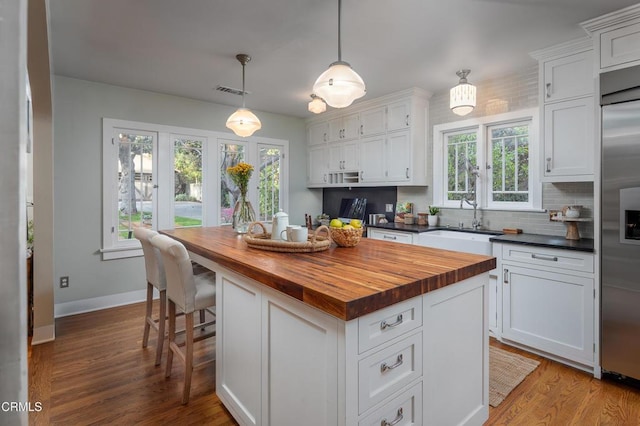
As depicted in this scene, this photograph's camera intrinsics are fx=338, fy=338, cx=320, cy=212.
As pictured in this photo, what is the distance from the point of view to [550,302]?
2.63m

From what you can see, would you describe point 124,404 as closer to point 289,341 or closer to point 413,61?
point 289,341

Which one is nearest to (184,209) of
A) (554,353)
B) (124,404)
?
(124,404)

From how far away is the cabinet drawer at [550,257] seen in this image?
2459 mm

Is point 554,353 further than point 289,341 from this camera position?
Yes

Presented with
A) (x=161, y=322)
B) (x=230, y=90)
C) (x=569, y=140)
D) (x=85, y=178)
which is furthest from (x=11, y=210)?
(x=85, y=178)

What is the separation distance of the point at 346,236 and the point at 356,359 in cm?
97

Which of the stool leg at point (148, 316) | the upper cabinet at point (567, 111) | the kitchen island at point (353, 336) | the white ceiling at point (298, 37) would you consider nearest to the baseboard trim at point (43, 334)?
the stool leg at point (148, 316)

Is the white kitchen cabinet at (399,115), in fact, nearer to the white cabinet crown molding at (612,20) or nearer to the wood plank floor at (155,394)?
the white cabinet crown molding at (612,20)

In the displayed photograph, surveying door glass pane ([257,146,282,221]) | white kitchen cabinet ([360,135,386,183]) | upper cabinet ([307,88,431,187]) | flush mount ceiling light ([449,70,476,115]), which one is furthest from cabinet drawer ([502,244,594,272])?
door glass pane ([257,146,282,221])

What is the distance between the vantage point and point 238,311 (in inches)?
68.8

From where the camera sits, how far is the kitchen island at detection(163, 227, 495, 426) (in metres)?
1.16

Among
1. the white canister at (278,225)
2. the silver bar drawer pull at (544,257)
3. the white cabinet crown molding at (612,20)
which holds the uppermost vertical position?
the white cabinet crown molding at (612,20)

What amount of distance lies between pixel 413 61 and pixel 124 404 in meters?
3.46

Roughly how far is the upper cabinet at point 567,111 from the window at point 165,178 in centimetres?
351
